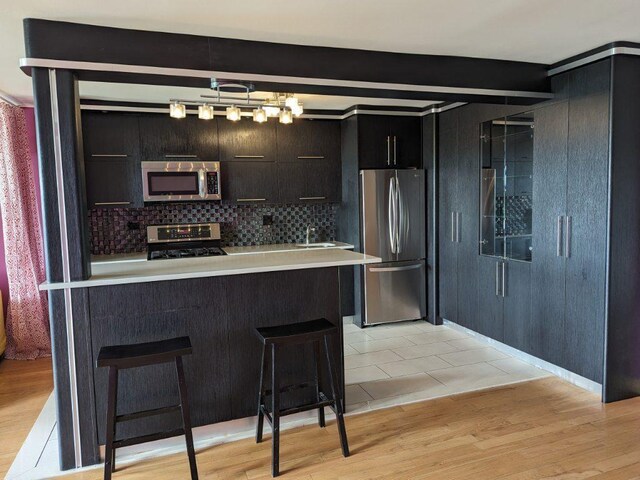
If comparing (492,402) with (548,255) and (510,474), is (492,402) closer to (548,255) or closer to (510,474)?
(510,474)

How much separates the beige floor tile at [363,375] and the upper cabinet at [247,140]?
2.39 m

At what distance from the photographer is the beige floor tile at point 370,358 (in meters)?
3.91

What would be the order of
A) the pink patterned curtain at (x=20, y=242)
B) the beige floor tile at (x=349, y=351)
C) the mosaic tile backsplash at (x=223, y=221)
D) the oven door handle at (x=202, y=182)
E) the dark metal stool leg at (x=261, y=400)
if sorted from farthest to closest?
the mosaic tile backsplash at (x=223, y=221) < the oven door handle at (x=202, y=182) < the beige floor tile at (x=349, y=351) < the pink patterned curtain at (x=20, y=242) < the dark metal stool leg at (x=261, y=400)

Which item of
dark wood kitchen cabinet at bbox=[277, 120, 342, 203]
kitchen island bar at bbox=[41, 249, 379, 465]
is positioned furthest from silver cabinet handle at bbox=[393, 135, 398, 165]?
kitchen island bar at bbox=[41, 249, 379, 465]

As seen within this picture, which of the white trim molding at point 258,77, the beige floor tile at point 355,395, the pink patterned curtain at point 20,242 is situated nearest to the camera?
the white trim molding at point 258,77

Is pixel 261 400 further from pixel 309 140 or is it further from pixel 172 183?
pixel 309 140

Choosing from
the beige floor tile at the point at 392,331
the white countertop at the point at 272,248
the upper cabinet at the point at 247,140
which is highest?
the upper cabinet at the point at 247,140

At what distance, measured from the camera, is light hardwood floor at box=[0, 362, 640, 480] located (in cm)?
238

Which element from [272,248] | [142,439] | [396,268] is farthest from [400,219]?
[142,439]

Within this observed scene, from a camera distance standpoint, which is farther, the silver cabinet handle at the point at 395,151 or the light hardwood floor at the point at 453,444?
the silver cabinet handle at the point at 395,151

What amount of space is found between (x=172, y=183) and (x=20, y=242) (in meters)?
1.45

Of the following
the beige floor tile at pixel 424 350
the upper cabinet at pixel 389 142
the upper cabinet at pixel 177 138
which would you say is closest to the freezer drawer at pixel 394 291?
the beige floor tile at pixel 424 350

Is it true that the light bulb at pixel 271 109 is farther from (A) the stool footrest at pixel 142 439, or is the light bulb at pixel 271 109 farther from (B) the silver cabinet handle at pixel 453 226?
(A) the stool footrest at pixel 142 439

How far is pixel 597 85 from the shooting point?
3.04 meters
